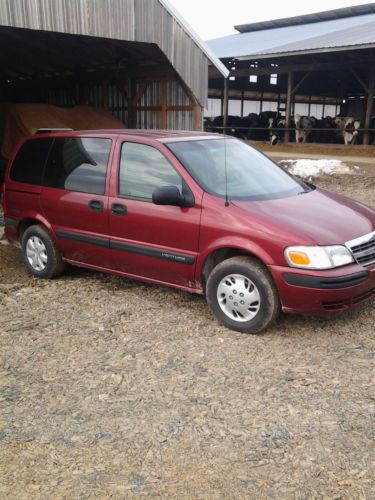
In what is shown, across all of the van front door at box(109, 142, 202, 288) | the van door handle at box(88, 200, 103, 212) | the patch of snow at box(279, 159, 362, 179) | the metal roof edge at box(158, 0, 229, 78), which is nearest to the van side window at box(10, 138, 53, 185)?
the van door handle at box(88, 200, 103, 212)

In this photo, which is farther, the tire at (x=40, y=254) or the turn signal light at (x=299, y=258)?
the tire at (x=40, y=254)

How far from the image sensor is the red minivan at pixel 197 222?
4.15 meters

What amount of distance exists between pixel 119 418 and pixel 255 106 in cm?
4087

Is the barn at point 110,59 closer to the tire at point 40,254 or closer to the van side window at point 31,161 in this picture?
the van side window at point 31,161

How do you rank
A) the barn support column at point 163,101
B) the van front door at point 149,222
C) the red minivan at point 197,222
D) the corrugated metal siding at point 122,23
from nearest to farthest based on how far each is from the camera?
the red minivan at point 197,222 → the van front door at point 149,222 → the corrugated metal siding at point 122,23 → the barn support column at point 163,101

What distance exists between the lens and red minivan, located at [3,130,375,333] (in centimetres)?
415

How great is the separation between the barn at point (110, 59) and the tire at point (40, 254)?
3.90m

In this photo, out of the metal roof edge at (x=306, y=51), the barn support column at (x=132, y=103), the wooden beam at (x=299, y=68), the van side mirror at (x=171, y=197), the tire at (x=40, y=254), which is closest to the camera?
the van side mirror at (x=171, y=197)

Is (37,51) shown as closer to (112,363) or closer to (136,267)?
(136,267)

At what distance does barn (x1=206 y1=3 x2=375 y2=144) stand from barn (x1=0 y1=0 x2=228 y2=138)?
8.09 meters

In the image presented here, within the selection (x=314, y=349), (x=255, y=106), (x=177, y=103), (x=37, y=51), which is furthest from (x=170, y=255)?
(x=255, y=106)

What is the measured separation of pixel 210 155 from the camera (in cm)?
509

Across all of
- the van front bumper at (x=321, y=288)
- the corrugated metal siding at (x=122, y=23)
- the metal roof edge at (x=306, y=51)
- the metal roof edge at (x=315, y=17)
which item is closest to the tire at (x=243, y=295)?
the van front bumper at (x=321, y=288)

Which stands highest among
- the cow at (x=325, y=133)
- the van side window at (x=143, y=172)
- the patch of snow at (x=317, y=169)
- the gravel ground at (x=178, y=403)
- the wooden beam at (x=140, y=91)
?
the wooden beam at (x=140, y=91)
